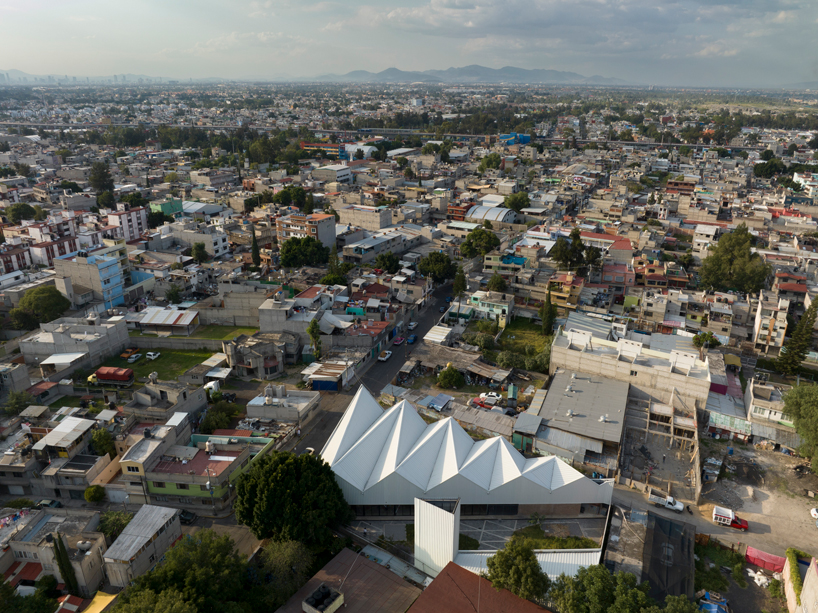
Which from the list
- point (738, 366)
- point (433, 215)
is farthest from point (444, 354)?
point (433, 215)

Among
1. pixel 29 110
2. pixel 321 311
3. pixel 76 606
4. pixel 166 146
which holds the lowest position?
pixel 76 606

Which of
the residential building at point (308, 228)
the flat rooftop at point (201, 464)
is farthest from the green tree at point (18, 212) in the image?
the flat rooftop at point (201, 464)

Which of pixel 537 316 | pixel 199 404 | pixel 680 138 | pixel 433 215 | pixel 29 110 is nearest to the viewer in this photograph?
pixel 199 404

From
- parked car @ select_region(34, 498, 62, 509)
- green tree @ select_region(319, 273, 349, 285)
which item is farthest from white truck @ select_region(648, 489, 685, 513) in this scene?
→ green tree @ select_region(319, 273, 349, 285)

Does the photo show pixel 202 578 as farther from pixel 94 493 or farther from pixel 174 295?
pixel 174 295

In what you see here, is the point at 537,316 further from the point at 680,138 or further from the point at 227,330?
the point at 680,138

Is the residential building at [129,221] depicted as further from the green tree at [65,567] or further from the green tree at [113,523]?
the green tree at [65,567]

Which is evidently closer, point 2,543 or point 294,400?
point 2,543

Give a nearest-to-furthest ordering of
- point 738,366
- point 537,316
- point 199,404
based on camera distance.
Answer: point 199,404
point 738,366
point 537,316
